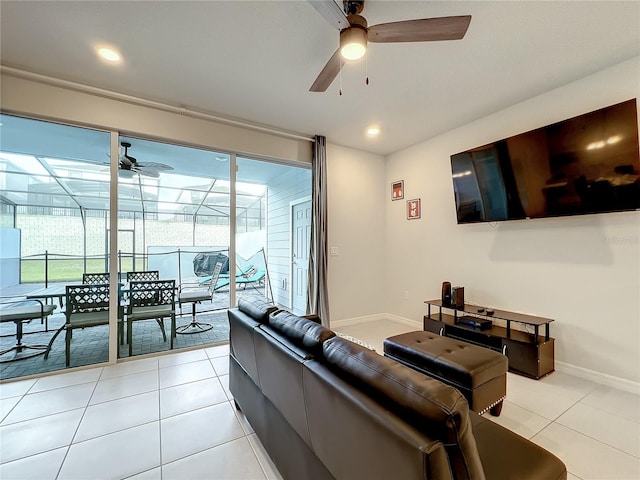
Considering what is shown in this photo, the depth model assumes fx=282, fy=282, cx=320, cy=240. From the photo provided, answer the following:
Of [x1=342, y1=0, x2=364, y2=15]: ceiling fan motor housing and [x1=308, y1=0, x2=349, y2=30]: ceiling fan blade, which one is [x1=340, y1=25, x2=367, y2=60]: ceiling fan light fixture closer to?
[x1=308, y1=0, x2=349, y2=30]: ceiling fan blade

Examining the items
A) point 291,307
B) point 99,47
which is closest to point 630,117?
point 99,47

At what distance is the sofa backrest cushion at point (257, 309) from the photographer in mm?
1785

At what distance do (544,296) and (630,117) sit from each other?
172 cm

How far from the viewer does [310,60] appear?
7.95 feet

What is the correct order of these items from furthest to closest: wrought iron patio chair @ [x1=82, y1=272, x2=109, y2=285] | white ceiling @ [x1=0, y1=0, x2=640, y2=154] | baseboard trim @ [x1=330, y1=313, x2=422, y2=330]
Answer: baseboard trim @ [x1=330, y1=313, x2=422, y2=330], wrought iron patio chair @ [x1=82, y1=272, x2=109, y2=285], white ceiling @ [x1=0, y1=0, x2=640, y2=154]

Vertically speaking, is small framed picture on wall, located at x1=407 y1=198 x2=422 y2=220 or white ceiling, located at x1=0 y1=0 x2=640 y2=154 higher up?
white ceiling, located at x1=0 y1=0 x2=640 y2=154

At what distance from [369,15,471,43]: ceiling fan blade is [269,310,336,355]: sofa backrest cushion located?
5.79ft

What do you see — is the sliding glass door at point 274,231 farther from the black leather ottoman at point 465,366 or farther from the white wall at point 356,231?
the black leather ottoman at point 465,366

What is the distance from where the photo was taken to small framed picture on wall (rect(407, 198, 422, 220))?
4281 millimetres

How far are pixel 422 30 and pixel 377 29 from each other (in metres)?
0.27

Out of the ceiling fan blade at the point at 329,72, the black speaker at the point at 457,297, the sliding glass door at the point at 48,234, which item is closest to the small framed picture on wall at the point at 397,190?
the black speaker at the point at 457,297

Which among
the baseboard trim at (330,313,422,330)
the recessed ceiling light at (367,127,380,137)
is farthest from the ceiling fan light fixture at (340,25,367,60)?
the baseboard trim at (330,313,422,330)

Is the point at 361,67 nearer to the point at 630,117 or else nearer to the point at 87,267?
the point at 630,117

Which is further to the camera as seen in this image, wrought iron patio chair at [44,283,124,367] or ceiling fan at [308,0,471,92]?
wrought iron patio chair at [44,283,124,367]
